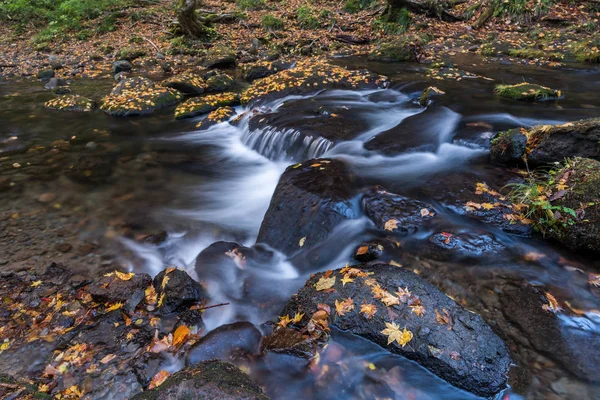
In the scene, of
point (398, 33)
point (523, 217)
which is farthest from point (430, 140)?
point (398, 33)

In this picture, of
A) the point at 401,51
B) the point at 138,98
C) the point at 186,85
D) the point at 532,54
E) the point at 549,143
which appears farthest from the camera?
the point at 401,51

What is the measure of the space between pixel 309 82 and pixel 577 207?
7881 mm

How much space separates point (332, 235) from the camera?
456cm

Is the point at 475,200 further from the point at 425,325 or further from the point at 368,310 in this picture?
the point at 368,310

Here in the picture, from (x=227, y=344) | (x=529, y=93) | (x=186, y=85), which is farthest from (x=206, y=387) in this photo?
(x=186, y=85)

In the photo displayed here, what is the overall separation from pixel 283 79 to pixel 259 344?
8873 mm

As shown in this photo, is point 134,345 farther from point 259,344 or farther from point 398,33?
point 398,33

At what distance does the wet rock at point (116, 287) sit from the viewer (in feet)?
12.8

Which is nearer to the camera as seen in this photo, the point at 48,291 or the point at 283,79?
the point at 48,291

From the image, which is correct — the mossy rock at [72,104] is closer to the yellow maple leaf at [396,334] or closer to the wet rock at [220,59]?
the wet rock at [220,59]

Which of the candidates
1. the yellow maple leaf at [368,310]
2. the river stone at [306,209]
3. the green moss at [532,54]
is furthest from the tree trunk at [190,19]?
the yellow maple leaf at [368,310]

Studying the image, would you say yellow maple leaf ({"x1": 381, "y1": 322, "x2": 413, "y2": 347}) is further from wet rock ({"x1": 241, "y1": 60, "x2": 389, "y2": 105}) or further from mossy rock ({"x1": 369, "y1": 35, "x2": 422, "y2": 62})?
mossy rock ({"x1": 369, "y1": 35, "x2": 422, "y2": 62})

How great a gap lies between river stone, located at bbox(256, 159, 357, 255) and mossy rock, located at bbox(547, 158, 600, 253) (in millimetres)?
2343

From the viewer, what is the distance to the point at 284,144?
7.56 m
